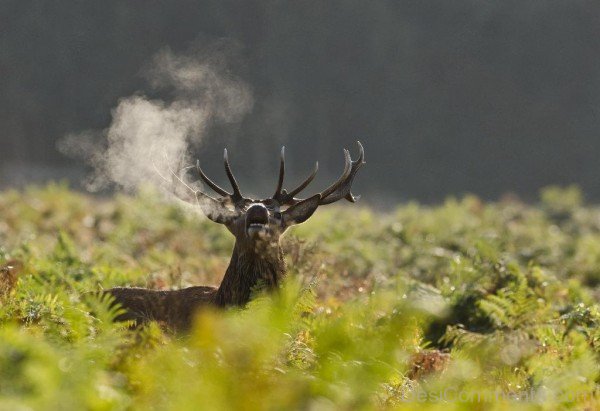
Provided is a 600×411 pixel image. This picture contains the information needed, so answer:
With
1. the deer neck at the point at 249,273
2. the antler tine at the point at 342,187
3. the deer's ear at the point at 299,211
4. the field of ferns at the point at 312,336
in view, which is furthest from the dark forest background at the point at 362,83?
the deer neck at the point at 249,273

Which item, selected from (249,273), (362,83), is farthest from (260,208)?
(362,83)

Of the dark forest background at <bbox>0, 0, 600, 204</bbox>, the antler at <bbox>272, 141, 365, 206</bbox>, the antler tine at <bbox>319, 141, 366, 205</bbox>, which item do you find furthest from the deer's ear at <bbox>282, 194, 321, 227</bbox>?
the dark forest background at <bbox>0, 0, 600, 204</bbox>

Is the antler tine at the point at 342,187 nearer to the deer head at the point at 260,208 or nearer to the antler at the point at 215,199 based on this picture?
the deer head at the point at 260,208

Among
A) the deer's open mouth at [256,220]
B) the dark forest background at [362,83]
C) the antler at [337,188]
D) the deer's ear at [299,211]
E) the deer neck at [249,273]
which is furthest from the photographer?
the dark forest background at [362,83]

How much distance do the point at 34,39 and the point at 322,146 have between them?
47.8 feet

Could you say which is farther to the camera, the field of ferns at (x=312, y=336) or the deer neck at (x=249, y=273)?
the deer neck at (x=249, y=273)

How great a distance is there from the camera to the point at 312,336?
5.37 m

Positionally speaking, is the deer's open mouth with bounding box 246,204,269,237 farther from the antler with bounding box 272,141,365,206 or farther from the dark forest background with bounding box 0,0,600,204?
the dark forest background with bounding box 0,0,600,204

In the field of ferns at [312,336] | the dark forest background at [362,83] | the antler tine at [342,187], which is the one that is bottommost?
the field of ferns at [312,336]

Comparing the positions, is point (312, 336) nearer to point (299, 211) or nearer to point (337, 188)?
point (299, 211)

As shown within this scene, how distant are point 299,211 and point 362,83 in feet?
141

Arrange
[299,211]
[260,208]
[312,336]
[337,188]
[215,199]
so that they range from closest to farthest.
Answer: [312,336] < [260,208] < [299,211] < [215,199] < [337,188]

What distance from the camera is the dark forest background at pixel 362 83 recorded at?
1610 inches

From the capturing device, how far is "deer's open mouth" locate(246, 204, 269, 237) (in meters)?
6.72
